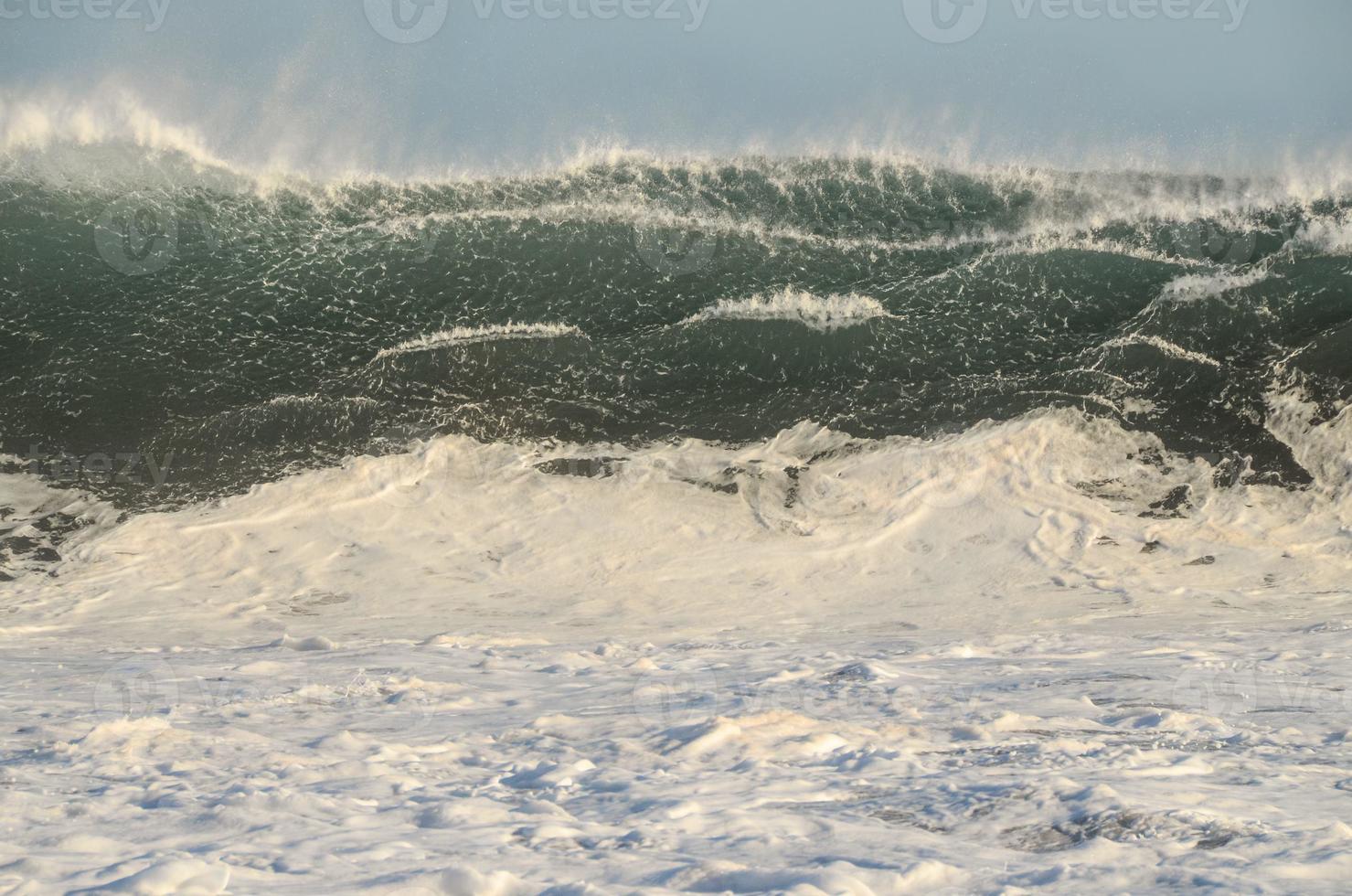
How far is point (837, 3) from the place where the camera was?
9.16m

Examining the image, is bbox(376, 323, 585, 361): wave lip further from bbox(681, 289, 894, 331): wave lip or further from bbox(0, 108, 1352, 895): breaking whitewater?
bbox(681, 289, 894, 331): wave lip

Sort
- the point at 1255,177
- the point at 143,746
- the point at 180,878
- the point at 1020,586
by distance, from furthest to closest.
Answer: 1. the point at 1255,177
2. the point at 1020,586
3. the point at 143,746
4. the point at 180,878

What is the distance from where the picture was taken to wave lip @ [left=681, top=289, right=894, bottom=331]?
23.2 ft

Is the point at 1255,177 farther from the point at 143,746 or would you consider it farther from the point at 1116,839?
the point at 143,746

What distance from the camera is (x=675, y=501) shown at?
6.43 meters

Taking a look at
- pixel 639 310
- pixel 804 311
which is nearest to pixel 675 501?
pixel 639 310

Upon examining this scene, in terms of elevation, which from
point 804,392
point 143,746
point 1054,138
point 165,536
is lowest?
point 143,746

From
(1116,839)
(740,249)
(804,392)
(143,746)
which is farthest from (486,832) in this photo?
(740,249)

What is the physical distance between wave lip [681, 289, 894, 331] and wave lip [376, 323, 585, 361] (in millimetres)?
803

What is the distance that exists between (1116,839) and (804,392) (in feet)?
14.4

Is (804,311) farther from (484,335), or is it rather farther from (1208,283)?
(1208,283)

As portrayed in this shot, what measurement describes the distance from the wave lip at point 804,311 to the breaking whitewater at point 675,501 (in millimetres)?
44

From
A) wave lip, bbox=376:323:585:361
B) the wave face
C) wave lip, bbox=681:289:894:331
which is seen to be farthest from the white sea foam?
wave lip, bbox=376:323:585:361

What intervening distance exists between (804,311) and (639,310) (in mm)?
1060
